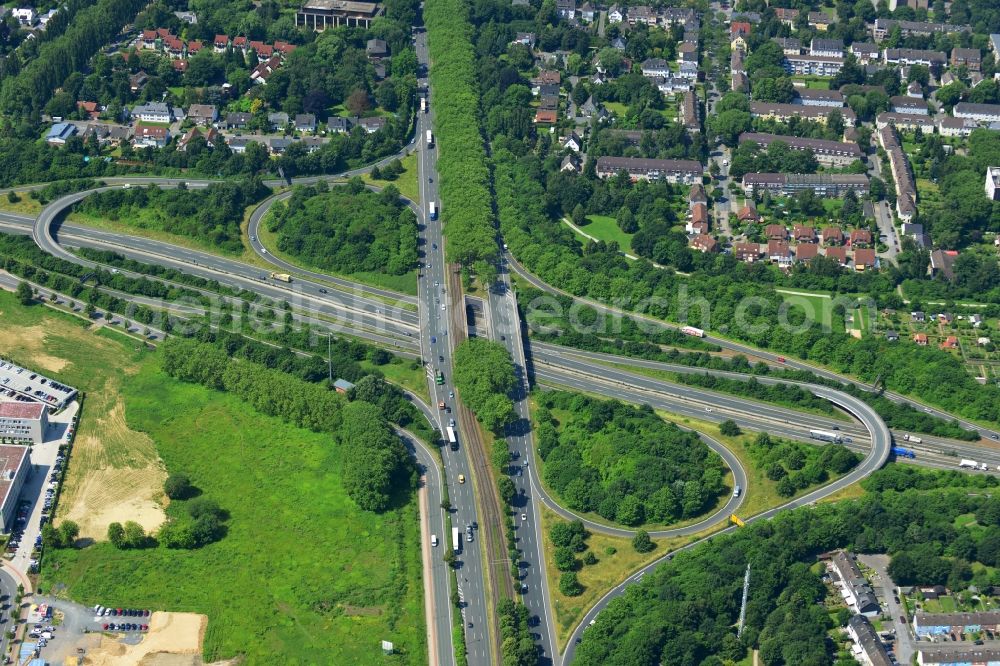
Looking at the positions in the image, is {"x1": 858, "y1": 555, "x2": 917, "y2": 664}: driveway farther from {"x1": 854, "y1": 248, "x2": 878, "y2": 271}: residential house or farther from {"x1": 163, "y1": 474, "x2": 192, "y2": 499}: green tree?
{"x1": 163, "y1": 474, "x2": 192, "y2": 499}: green tree

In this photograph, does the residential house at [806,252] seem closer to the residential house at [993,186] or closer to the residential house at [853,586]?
the residential house at [993,186]

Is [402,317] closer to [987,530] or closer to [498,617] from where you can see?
[498,617]

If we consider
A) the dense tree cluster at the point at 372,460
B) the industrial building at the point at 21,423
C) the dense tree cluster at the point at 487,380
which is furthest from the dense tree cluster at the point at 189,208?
the dense tree cluster at the point at 372,460

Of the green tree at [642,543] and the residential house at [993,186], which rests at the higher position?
the residential house at [993,186]

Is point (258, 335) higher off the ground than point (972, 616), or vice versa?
point (258, 335)

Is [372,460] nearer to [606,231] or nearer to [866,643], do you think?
[866,643]

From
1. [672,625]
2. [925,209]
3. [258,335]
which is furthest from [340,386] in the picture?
[925,209]
